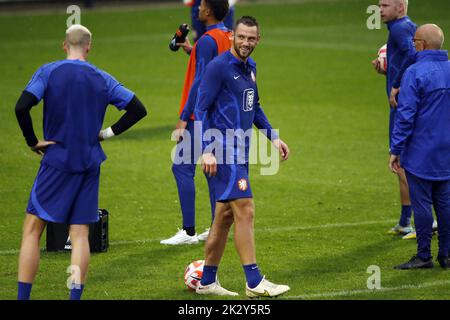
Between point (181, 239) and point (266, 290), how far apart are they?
2.47 meters

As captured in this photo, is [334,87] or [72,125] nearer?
[72,125]

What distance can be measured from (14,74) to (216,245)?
14.9 metres

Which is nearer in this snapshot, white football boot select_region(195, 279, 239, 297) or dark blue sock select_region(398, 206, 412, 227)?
white football boot select_region(195, 279, 239, 297)

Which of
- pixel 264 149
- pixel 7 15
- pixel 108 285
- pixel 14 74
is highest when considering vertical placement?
pixel 7 15

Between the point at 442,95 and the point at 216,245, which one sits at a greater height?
the point at 442,95

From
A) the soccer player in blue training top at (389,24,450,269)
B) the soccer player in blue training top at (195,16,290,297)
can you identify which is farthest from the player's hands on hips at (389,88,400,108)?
the soccer player in blue training top at (195,16,290,297)

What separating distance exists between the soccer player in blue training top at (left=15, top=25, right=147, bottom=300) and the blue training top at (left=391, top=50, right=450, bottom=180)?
2657 millimetres

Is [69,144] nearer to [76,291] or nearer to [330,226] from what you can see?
[76,291]

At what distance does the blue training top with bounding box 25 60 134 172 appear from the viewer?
761 cm

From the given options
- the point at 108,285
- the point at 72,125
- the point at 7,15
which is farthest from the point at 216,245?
the point at 7,15

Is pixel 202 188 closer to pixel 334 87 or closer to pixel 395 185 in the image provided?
pixel 395 185

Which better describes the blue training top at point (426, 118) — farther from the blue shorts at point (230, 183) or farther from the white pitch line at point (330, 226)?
the white pitch line at point (330, 226)

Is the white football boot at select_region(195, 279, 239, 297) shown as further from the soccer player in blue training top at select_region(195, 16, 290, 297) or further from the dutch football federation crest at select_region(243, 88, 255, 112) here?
the dutch football federation crest at select_region(243, 88, 255, 112)

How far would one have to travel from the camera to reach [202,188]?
43.9ft
